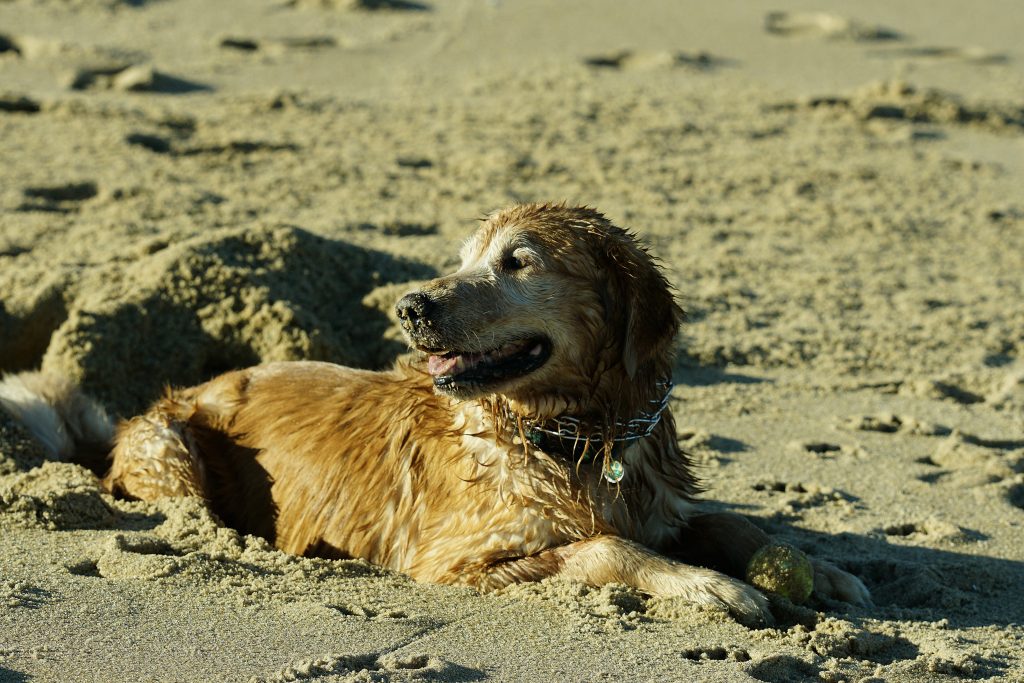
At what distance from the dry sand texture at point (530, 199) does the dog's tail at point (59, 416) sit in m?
0.20

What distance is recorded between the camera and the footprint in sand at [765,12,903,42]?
50.3 ft

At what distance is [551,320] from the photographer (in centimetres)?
476

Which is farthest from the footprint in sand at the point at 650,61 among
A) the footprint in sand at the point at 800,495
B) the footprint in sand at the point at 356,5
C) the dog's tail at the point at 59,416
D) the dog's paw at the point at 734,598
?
the dog's paw at the point at 734,598

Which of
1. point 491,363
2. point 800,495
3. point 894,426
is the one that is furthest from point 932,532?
point 491,363

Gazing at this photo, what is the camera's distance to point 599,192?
10461 mm

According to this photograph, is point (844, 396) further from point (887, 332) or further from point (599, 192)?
point (599, 192)

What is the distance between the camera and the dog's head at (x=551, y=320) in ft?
15.4

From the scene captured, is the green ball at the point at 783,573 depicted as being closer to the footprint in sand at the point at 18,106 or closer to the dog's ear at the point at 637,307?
the dog's ear at the point at 637,307

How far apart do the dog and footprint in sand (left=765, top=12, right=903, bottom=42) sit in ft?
36.5

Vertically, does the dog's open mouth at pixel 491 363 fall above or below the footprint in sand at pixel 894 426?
above

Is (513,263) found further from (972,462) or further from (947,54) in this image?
(947,54)

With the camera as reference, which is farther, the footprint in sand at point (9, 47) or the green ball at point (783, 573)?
the footprint in sand at point (9, 47)

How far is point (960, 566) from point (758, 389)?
227 cm

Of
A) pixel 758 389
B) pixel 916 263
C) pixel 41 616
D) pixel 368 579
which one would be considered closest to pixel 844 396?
pixel 758 389
